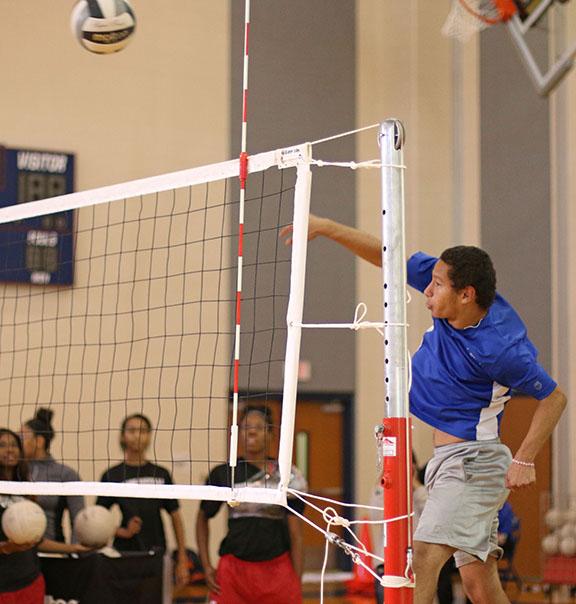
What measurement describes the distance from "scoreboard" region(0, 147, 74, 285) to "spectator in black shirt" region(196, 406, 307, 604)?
4.03 m

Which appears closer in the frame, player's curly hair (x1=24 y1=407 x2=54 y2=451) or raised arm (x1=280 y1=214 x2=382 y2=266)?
raised arm (x1=280 y1=214 x2=382 y2=266)

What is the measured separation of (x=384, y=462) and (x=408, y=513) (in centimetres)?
20

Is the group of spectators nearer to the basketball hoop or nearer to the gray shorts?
the gray shorts

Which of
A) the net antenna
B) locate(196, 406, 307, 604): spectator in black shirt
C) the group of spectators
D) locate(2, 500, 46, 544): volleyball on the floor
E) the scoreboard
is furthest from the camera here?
the scoreboard

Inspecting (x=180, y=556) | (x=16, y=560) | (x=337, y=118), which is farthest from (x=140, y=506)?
(x=337, y=118)

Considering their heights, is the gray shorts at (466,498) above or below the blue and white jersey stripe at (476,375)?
below

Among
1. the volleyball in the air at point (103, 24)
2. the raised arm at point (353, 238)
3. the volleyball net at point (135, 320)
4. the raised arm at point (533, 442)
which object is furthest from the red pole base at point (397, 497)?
the volleyball net at point (135, 320)

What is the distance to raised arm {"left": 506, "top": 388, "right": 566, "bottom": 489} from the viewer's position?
3.96 meters

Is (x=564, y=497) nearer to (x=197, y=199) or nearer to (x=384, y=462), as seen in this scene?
(x=197, y=199)

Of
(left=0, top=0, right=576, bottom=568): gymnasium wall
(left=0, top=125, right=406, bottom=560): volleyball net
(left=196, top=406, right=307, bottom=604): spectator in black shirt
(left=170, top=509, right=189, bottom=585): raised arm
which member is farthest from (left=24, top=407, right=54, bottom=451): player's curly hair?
(left=0, top=0, right=576, bottom=568): gymnasium wall

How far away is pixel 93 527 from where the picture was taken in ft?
22.7

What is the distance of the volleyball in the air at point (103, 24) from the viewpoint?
626 centimetres

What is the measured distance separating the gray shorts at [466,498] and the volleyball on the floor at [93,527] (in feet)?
10.8

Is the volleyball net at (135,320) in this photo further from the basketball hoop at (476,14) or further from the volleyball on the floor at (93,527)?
the volleyball on the floor at (93,527)
